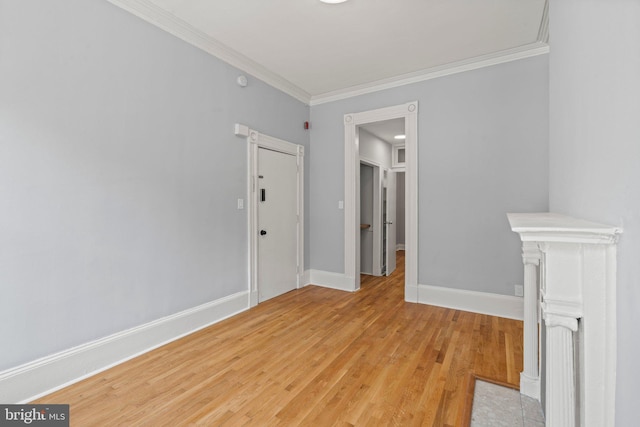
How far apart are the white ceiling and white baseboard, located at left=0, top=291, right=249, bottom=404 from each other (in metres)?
2.70

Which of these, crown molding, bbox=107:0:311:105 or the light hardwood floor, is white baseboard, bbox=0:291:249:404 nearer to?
the light hardwood floor

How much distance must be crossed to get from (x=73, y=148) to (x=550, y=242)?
2836 mm

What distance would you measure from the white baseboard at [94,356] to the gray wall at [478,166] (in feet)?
9.15

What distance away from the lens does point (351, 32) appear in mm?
2947

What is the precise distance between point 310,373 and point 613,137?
2.18m

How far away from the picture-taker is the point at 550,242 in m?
0.96

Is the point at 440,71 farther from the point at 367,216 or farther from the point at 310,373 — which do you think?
the point at 310,373

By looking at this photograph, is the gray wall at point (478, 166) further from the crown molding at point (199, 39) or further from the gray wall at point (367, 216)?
the gray wall at point (367, 216)

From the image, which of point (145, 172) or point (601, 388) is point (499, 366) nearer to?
point (601, 388)

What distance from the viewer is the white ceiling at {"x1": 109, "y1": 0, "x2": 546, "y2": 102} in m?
2.56

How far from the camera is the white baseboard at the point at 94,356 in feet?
6.13

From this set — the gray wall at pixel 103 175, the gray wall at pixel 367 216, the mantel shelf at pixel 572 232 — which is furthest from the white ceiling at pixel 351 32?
the mantel shelf at pixel 572 232

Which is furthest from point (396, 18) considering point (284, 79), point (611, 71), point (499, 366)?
point (499, 366)

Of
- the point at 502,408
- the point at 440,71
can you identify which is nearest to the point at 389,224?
the point at 440,71
